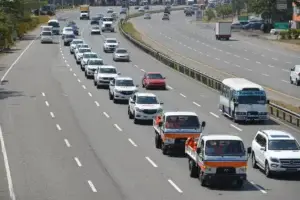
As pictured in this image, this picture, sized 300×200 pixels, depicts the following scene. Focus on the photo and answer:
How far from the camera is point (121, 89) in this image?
5488cm

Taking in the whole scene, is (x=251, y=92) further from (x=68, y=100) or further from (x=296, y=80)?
(x=296, y=80)

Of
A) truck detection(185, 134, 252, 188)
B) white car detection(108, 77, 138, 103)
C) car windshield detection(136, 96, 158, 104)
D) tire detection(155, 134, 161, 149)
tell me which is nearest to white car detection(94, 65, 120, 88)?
white car detection(108, 77, 138, 103)

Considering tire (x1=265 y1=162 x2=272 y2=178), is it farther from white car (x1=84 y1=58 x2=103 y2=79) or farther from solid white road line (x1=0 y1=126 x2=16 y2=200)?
white car (x1=84 y1=58 x2=103 y2=79)

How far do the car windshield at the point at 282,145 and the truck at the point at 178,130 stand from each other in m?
4.28

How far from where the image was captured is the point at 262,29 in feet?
464

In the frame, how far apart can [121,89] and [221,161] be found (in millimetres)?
25605

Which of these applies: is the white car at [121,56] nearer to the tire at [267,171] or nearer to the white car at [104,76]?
the white car at [104,76]

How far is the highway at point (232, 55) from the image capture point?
68.3 metres

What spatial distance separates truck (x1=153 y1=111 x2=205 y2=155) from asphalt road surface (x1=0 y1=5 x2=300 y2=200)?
21.8 inches

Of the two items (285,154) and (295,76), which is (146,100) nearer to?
(285,154)

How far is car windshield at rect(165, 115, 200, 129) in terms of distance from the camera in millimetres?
36438

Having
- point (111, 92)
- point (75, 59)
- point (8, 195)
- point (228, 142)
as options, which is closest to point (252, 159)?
point (228, 142)

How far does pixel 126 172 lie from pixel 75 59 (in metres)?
52.6

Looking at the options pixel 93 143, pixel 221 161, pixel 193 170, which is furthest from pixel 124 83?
pixel 221 161
